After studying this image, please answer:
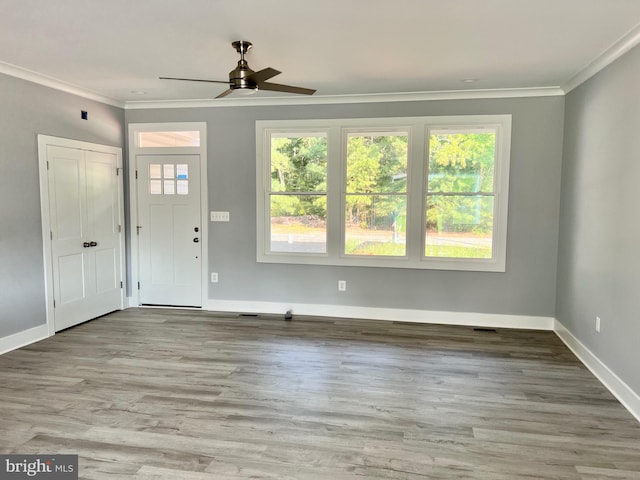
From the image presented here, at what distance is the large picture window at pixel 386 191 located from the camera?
4.64 m

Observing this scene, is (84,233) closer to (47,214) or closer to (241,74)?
(47,214)

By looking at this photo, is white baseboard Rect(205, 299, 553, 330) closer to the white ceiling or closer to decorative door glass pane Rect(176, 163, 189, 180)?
decorative door glass pane Rect(176, 163, 189, 180)

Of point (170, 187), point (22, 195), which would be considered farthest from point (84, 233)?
point (170, 187)

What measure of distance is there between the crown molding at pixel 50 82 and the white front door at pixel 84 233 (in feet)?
2.00

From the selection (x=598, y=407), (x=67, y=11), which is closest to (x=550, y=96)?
(x=598, y=407)

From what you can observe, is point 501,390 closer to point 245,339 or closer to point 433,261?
point 433,261

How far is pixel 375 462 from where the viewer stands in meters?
2.28

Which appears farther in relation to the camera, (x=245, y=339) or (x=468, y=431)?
(x=245, y=339)

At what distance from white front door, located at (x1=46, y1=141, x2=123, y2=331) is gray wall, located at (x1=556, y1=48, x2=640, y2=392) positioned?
514 centimetres

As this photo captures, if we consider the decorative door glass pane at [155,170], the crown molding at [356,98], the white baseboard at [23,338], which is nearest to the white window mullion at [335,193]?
the crown molding at [356,98]

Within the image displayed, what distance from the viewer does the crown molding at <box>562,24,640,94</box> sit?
2893mm

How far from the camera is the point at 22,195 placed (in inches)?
154

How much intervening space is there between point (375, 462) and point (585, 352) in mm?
2498

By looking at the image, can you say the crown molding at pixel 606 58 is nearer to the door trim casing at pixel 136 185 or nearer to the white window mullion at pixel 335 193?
the white window mullion at pixel 335 193
